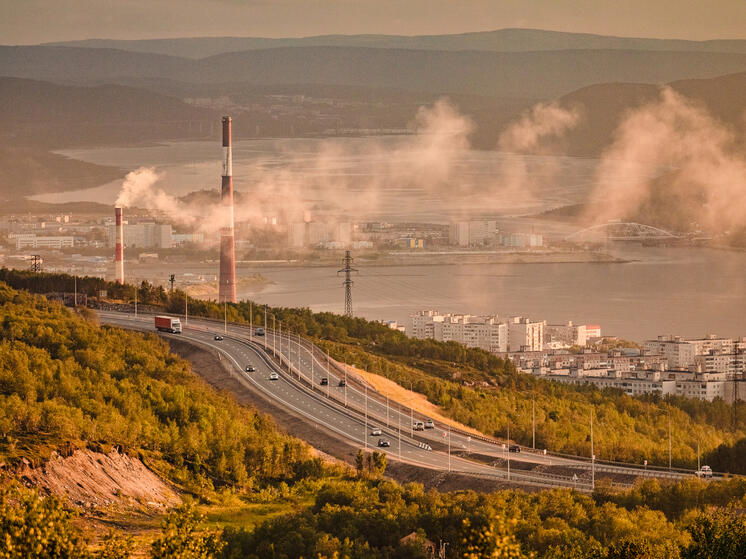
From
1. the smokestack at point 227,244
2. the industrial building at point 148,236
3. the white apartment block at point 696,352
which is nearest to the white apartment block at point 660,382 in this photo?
the white apartment block at point 696,352

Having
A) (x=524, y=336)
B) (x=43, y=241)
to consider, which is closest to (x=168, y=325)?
(x=524, y=336)

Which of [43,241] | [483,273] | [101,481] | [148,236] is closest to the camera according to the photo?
[101,481]

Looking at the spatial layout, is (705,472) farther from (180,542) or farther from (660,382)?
(660,382)

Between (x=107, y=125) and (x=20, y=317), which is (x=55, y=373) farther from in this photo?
(x=107, y=125)

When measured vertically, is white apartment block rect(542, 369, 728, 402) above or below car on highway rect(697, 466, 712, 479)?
below

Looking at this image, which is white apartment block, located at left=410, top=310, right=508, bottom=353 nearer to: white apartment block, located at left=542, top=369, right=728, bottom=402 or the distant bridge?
white apartment block, located at left=542, top=369, right=728, bottom=402

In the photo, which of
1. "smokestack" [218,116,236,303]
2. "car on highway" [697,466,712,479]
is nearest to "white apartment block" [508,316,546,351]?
"smokestack" [218,116,236,303]

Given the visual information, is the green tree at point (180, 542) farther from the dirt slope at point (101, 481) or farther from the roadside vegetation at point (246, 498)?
the dirt slope at point (101, 481)
